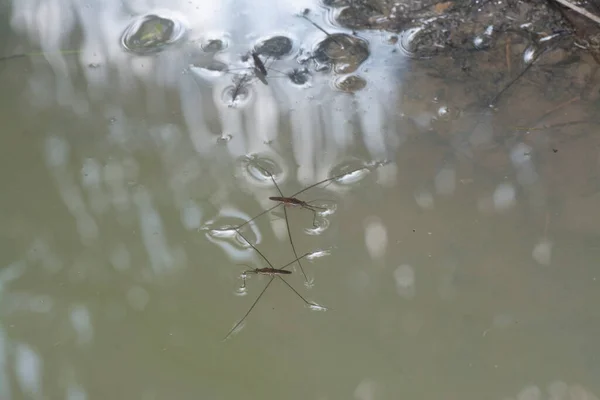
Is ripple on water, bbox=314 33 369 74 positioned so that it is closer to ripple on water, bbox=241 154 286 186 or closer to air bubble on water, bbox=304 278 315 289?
ripple on water, bbox=241 154 286 186

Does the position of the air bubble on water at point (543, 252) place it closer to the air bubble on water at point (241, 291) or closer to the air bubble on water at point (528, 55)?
the air bubble on water at point (528, 55)

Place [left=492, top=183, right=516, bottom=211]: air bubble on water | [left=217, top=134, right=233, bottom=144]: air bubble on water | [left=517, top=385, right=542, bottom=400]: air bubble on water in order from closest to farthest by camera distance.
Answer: [left=517, top=385, right=542, bottom=400]: air bubble on water → [left=492, top=183, right=516, bottom=211]: air bubble on water → [left=217, top=134, right=233, bottom=144]: air bubble on water

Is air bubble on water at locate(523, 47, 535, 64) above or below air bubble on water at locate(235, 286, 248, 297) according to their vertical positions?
above

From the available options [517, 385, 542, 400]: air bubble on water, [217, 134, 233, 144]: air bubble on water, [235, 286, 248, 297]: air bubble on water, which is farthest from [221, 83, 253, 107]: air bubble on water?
[517, 385, 542, 400]: air bubble on water

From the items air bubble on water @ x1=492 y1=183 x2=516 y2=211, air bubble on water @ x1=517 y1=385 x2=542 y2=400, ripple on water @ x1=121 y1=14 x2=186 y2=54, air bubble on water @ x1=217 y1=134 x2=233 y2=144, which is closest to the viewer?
air bubble on water @ x1=517 y1=385 x2=542 y2=400

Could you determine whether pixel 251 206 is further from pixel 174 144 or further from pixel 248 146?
pixel 174 144
